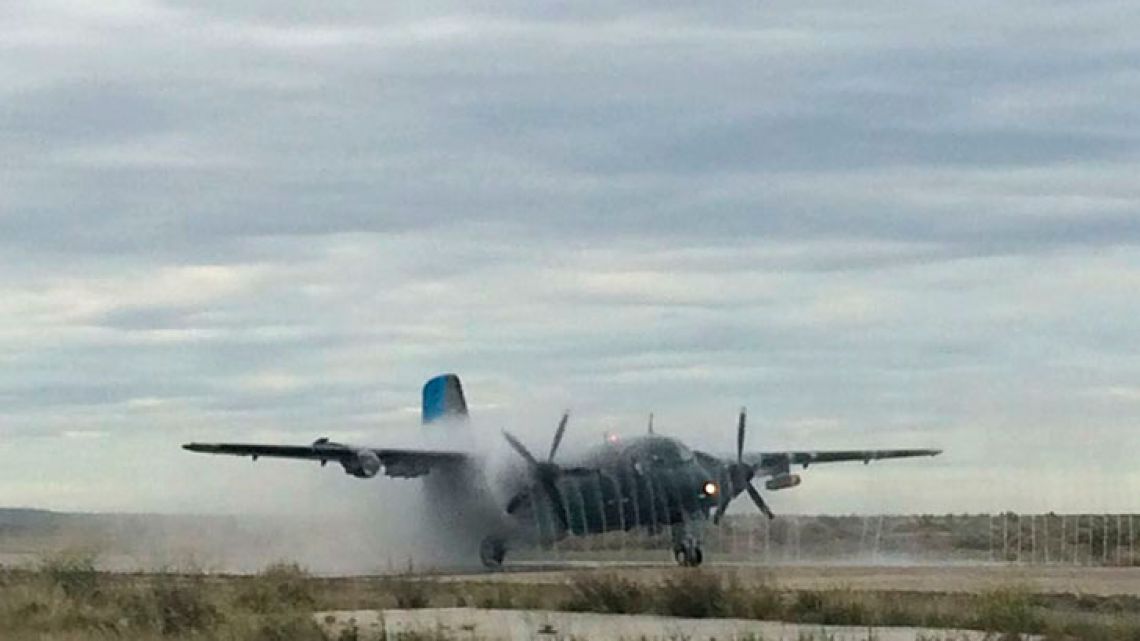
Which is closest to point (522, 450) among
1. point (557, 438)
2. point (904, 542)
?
point (557, 438)

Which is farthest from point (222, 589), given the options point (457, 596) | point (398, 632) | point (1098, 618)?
point (1098, 618)

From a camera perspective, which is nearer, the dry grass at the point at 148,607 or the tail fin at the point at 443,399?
the dry grass at the point at 148,607

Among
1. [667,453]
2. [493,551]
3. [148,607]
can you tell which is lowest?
[148,607]

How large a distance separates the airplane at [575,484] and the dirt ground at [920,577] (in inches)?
121

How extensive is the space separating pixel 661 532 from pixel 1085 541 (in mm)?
26462

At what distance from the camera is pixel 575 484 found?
200 feet

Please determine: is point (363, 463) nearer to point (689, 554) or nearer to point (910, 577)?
point (689, 554)

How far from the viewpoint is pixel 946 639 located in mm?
28125

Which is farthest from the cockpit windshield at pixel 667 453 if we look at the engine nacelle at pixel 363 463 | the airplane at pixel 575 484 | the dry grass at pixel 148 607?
the dry grass at pixel 148 607

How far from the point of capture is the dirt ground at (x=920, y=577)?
4250 centimetres

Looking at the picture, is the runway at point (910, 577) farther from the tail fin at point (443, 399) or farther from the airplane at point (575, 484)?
the tail fin at point (443, 399)

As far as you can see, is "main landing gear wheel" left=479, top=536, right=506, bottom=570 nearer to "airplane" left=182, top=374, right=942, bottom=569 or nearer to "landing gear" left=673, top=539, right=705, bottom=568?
"airplane" left=182, top=374, right=942, bottom=569

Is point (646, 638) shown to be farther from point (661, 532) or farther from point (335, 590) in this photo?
point (661, 532)

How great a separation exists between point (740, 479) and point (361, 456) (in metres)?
10.8
